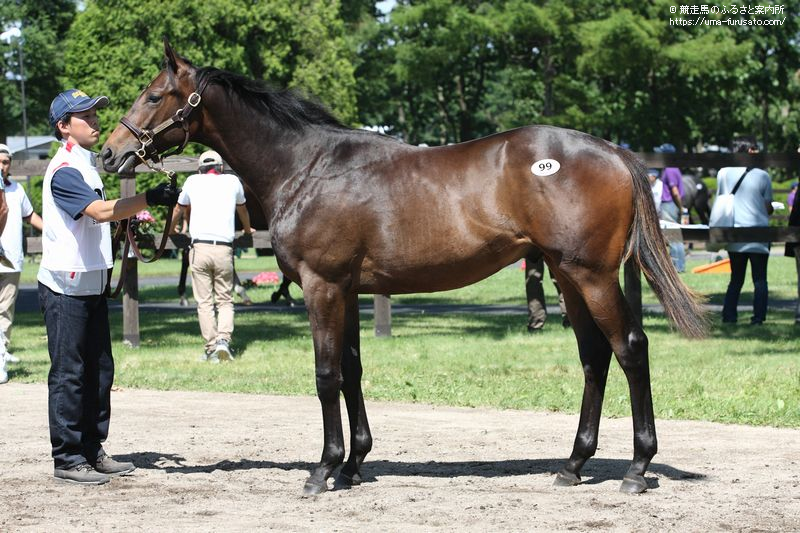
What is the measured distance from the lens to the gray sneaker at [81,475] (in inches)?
260

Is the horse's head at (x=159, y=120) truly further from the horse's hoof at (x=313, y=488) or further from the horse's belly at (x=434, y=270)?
the horse's hoof at (x=313, y=488)

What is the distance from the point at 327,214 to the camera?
6383 mm

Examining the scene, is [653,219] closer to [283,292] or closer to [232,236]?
[232,236]

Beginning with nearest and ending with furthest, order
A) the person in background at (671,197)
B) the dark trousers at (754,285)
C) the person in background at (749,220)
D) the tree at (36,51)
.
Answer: the person in background at (749,220) → the dark trousers at (754,285) → the person in background at (671,197) → the tree at (36,51)

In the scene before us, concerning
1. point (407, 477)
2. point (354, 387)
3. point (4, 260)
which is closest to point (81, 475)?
point (354, 387)

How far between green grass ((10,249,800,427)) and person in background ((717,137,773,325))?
468 millimetres

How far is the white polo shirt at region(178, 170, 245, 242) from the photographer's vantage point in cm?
1179

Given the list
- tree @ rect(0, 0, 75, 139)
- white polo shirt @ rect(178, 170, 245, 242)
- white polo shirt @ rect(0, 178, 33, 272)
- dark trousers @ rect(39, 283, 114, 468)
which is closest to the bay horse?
dark trousers @ rect(39, 283, 114, 468)

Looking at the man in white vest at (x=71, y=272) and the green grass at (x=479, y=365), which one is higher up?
the man in white vest at (x=71, y=272)

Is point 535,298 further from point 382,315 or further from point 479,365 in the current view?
point 479,365

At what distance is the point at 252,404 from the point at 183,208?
3.84 metres

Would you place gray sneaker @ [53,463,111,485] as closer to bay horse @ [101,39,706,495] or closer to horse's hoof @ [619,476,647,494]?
bay horse @ [101,39,706,495]

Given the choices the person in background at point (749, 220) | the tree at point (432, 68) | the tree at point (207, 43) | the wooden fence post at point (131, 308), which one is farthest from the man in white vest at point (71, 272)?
the tree at point (432, 68)

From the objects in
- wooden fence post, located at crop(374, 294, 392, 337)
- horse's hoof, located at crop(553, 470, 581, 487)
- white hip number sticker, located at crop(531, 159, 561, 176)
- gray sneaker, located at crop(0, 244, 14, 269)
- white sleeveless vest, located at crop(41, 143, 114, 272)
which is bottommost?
horse's hoof, located at crop(553, 470, 581, 487)
